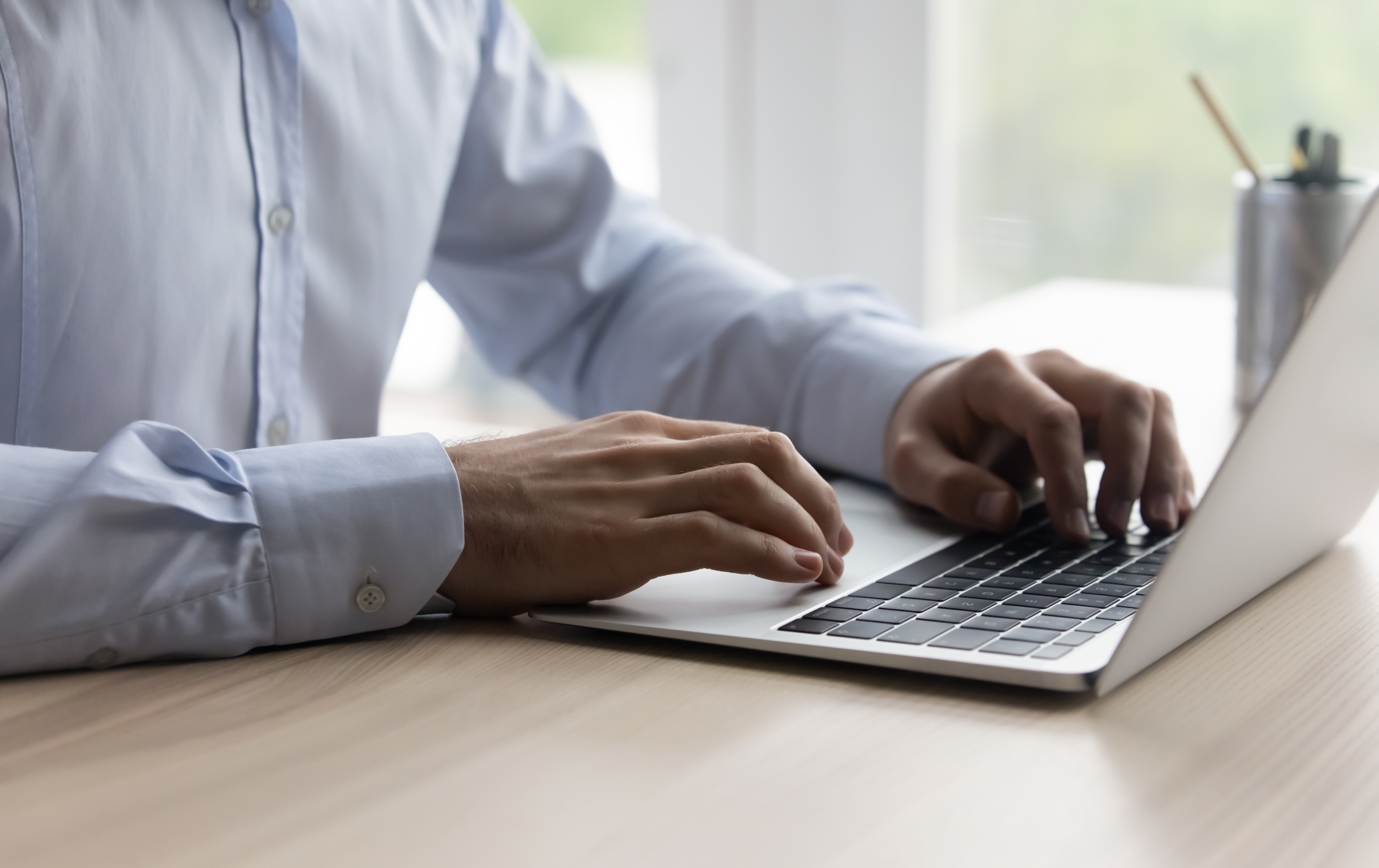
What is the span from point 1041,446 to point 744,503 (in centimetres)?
21

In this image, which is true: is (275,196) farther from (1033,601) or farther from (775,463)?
(1033,601)

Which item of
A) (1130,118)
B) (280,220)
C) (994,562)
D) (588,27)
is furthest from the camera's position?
(588,27)

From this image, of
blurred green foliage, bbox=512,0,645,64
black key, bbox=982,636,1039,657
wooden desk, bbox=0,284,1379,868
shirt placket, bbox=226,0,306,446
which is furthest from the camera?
blurred green foliage, bbox=512,0,645,64

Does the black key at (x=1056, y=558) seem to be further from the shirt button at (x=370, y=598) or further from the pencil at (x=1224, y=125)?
the pencil at (x=1224, y=125)

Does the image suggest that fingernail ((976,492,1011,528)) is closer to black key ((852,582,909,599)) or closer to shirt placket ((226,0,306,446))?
black key ((852,582,909,599))

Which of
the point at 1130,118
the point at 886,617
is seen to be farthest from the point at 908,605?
the point at 1130,118

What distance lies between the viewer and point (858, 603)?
599 millimetres

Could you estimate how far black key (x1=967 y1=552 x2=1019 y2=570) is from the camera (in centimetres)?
66

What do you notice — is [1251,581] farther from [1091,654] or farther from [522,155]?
[522,155]

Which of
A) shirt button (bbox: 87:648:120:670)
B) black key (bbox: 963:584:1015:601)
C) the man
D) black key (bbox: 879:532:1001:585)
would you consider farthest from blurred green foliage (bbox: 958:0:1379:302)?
shirt button (bbox: 87:648:120:670)

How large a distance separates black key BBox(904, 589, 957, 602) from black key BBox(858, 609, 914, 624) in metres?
0.03

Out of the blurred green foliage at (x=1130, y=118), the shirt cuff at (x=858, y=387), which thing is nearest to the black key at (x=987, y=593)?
the shirt cuff at (x=858, y=387)

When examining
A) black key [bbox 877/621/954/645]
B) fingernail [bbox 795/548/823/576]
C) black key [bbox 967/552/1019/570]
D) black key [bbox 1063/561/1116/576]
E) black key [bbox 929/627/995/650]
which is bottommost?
black key [bbox 967/552/1019/570]

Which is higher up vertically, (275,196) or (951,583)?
(275,196)
